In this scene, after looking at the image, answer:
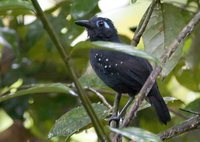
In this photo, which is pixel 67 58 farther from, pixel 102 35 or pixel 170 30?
pixel 102 35

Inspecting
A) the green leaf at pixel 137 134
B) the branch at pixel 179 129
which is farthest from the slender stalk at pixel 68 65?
the branch at pixel 179 129

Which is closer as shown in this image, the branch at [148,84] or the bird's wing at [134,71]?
the branch at [148,84]

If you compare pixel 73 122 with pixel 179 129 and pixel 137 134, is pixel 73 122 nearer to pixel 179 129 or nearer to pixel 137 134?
pixel 179 129

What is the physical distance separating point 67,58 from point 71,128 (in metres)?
1.25

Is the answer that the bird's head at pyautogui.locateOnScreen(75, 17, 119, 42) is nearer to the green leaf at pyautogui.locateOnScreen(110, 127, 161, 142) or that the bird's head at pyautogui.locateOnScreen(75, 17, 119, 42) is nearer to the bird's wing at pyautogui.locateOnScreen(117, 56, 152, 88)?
the bird's wing at pyautogui.locateOnScreen(117, 56, 152, 88)

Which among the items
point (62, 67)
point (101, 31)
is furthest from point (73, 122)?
point (62, 67)

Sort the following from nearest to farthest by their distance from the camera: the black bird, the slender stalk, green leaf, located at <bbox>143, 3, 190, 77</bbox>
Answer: the slender stalk
green leaf, located at <bbox>143, 3, 190, 77</bbox>
the black bird

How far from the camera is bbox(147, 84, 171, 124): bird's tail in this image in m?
3.52

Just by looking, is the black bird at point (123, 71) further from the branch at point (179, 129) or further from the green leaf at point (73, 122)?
the branch at point (179, 129)

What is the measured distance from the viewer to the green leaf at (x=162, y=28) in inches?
133

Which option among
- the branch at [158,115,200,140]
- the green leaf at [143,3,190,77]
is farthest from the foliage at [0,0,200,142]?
the branch at [158,115,200,140]

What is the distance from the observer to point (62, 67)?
4844 mm

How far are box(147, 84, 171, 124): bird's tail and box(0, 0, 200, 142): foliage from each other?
0.09m

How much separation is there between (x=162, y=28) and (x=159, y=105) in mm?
488
